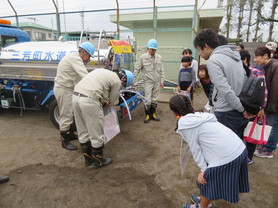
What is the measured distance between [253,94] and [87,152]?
2.31 meters

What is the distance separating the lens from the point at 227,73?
2.07 metres

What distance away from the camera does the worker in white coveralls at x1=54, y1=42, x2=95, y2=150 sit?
3312 mm

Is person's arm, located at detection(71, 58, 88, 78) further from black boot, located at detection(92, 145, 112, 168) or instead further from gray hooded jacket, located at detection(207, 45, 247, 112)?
gray hooded jacket, located at detection(207, 45, 247, 112)

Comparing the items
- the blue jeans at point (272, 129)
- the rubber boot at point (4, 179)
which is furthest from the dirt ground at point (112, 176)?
the blue jeans at point (272, 129)

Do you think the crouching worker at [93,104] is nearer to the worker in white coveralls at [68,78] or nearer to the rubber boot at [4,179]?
the worker in white coveralls at [68,78]

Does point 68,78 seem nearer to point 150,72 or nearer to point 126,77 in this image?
point 126,77

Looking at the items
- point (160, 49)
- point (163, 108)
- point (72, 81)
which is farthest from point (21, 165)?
point (160, 49)

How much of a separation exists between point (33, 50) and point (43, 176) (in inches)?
127

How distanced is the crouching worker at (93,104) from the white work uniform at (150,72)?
6.66 ft

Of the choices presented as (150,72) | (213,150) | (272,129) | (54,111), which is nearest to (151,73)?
(150,72)

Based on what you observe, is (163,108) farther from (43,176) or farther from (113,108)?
(43,176)

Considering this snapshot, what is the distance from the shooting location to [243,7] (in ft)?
74.6

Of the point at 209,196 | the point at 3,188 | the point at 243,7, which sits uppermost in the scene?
the point at 243,7

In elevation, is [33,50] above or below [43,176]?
above
